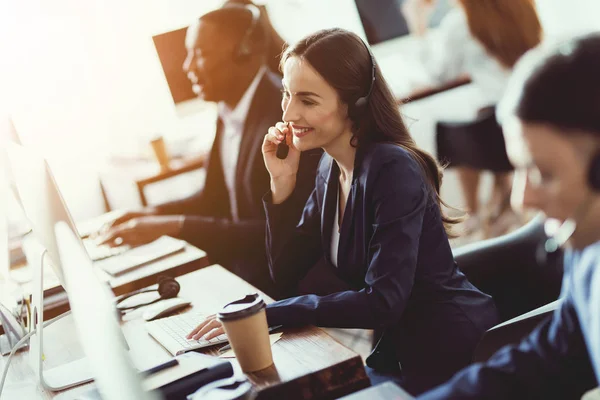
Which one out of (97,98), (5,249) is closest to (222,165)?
(97,98)

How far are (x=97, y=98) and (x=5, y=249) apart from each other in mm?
1094

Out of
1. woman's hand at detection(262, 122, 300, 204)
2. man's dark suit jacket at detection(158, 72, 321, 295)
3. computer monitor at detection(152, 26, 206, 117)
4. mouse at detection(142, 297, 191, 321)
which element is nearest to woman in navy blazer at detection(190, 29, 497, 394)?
woman's hand at detection(262, 122, 300, 204)

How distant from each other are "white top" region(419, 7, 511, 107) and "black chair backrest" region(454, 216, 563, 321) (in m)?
2.06

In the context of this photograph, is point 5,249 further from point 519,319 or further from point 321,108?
point 519,319

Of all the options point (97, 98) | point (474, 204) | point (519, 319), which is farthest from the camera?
point (474, 204)

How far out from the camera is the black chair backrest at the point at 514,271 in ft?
5.63

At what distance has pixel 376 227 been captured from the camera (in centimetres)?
150

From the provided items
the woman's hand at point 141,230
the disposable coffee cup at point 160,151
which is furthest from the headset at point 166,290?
the disposable coffee cup at point 160,151

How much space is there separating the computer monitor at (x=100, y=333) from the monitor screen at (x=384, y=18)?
8.76 ft

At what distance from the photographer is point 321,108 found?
167cm

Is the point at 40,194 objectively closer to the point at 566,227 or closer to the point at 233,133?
the point at 566,227

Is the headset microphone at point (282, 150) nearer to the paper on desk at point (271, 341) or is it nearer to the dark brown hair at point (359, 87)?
the dark brown hair at point (359, 87)

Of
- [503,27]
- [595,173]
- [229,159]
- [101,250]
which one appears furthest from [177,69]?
[595,173]

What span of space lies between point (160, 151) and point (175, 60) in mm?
392
